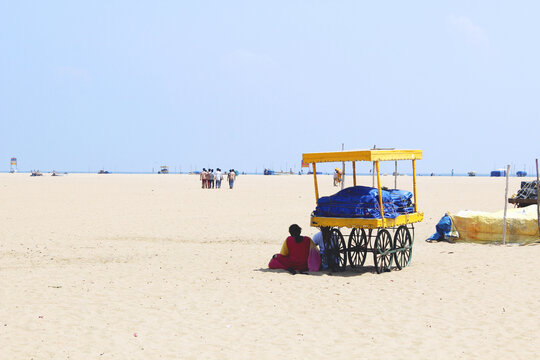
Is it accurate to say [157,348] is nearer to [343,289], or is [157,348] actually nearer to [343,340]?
[343,340]

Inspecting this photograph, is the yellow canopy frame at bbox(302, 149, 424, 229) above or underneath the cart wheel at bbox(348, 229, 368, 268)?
above

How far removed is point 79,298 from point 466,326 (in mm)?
5765

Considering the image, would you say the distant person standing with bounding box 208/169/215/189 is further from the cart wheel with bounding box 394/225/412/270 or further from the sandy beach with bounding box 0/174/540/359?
the cart wheel with bounding box 394/225/412/270

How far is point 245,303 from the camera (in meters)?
9.43

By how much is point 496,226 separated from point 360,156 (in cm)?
694

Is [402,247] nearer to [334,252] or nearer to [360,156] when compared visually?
[334,252]

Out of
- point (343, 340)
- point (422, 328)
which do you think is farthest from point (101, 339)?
point (422, 328)

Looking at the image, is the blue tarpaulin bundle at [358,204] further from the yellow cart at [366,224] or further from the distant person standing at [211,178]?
the distant person standing at [211,178]

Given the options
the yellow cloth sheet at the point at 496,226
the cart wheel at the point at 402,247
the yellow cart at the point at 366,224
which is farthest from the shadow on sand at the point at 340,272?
the yellow cloth sheet at the point at 496,226

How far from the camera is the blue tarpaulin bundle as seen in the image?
11586 millimetres

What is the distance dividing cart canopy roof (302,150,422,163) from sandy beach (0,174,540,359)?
2287 millimetres

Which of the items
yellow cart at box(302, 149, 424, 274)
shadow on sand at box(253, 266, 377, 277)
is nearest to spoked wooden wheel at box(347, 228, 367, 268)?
yellow cart at box(302, 149, 424, 274)

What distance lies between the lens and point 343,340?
7.57 meters

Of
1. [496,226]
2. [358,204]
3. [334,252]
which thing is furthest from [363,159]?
[496,226]
